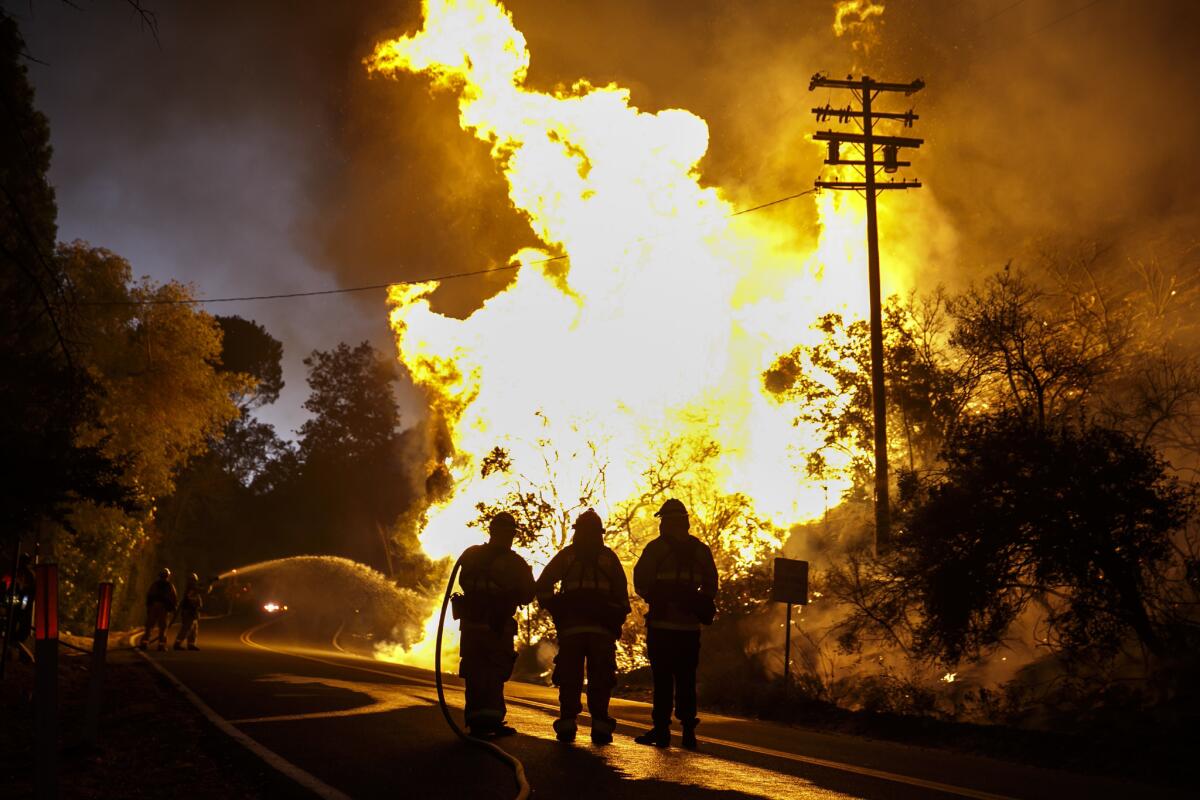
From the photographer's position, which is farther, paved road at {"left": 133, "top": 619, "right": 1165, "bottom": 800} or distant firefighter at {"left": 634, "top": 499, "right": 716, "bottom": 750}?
distant firefighter at {"left": 634, "top": 499, "right": 716, "bottom": 750}

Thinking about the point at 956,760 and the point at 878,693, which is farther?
the point at 878,693

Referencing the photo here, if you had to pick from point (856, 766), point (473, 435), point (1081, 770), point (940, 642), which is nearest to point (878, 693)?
point (940, 642)

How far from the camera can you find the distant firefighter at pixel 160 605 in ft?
74.0

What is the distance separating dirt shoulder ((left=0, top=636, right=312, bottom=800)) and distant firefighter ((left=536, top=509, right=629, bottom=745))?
272cm

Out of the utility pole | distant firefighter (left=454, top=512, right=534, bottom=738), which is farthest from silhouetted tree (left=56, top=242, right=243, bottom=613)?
distant firefighter (left=454, top=512, right=534, bottom=738)

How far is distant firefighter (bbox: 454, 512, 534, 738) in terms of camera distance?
8922mm

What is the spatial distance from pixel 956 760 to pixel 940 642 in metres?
3.74

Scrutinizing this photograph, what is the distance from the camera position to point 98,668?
27.4 feet

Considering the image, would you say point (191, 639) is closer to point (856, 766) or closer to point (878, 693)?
point (878, 693)

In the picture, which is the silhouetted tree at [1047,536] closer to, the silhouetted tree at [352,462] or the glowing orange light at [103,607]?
the glowing orange light at [103,607]

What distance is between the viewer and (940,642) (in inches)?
500

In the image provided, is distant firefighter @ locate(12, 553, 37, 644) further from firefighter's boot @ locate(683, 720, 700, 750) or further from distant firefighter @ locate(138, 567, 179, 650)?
firefighter's boot @ locate(683, 720, 700, 750)

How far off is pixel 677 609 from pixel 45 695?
5.50 m

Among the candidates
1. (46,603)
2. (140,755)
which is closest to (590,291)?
(140,755)
